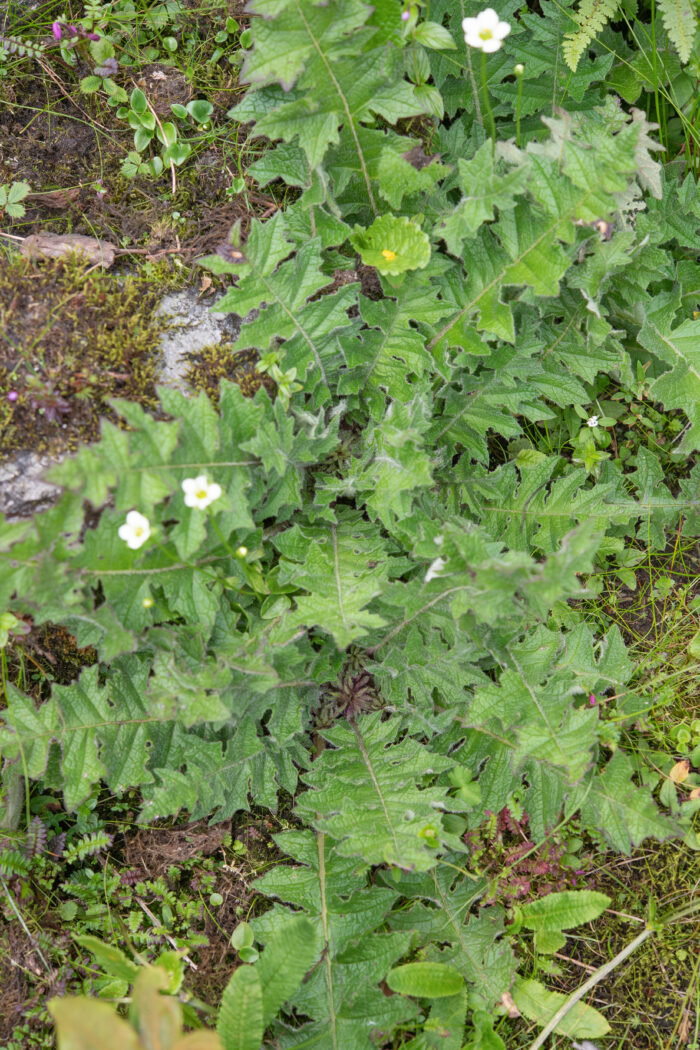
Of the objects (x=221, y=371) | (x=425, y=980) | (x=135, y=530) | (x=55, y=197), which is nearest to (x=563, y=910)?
(x=425, y=980)

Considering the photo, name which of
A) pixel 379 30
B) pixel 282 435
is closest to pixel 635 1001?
pixel 282 435

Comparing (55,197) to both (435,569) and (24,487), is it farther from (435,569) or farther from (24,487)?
(435,569)

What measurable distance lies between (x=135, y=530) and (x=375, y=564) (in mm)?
1076

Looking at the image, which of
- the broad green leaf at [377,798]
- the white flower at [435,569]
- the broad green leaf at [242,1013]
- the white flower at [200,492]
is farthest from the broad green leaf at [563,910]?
the white flower at [200,492]

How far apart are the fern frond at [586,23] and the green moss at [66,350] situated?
210cm

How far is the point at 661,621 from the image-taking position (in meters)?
3.98

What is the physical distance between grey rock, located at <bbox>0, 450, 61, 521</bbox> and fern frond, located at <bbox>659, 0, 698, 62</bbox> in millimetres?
3149

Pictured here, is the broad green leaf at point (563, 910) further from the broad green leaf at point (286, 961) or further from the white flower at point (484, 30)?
the white flower at point (484, 30)

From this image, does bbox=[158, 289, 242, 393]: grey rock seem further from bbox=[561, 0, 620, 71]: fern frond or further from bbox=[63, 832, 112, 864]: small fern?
bbox=[63, 832, 112, 864]: small fern

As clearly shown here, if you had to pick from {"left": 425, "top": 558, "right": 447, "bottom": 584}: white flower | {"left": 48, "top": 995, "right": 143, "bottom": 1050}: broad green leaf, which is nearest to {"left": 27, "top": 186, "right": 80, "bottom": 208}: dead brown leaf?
{"left": 425, "top": 558, "right": 447, "bottom": 584}: white flower

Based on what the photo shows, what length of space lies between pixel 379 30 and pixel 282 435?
1.64m

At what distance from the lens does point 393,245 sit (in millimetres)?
3238

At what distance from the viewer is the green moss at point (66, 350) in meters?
3.29

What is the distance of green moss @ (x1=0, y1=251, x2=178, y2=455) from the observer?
3.29 m
